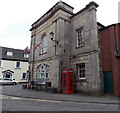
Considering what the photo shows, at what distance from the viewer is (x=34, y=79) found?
1573cm

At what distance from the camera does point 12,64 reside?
27766 millimetres

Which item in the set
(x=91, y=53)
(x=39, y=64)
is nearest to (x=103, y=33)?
(x=91, y=53)

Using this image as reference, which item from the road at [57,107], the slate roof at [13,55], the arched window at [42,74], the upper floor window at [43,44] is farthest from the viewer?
the slate roof at [13,55]

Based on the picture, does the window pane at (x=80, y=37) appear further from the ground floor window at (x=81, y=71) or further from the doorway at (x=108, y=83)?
the doorway at (x=108, y=83)

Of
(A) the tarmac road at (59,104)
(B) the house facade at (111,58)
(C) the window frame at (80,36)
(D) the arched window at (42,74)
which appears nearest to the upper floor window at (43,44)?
(D) the arched window at (42,74)

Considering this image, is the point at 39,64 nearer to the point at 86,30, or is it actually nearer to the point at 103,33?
the point at 86,30

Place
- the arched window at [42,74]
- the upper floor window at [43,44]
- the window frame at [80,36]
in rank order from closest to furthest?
the window frame at [80,36] < the arched window at [42,74] < the upper floor window at [43,44]

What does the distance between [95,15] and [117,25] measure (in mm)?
2329

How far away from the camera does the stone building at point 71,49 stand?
33.4 ft

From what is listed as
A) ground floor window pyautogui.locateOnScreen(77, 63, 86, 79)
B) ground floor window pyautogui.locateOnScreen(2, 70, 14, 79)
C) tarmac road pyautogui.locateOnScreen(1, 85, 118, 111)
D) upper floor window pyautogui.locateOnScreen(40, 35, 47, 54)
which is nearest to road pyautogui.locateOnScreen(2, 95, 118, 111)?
tarmac road pyautogui.locateOnScreen(1, 85, 118, 111)

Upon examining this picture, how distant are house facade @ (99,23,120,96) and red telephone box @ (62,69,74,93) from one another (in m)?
3.26

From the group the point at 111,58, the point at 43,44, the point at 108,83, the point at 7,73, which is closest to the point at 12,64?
the point at 7,73

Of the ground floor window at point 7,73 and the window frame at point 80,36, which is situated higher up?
the window frame at point 80,36

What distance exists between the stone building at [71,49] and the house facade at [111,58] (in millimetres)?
884
